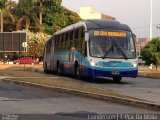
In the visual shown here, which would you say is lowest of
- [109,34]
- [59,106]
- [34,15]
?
[59,106]

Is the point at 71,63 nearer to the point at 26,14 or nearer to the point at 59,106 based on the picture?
the point at 59,106

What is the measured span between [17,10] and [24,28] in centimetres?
348

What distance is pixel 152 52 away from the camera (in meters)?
52.9

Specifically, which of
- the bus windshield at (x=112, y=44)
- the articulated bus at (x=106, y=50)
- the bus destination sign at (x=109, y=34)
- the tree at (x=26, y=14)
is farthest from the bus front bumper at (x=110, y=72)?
the tree at (x=26, y=14)

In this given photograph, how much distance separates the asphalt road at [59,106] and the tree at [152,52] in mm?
35884

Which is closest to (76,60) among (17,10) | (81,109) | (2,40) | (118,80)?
(118,80)

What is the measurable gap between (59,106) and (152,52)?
3909cm

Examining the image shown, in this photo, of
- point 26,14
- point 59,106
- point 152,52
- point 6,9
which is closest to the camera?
point 59,106

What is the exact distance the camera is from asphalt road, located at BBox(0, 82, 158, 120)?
13.1 metres

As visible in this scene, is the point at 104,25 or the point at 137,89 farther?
the point at 104,25

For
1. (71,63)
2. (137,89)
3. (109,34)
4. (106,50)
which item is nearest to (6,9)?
(71,63)

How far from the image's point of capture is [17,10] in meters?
86.6

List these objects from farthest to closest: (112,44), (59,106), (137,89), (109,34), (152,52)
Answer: (152,52), (109,34), (112,44), (137,89), (59,106)

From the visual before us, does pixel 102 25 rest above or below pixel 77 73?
above
